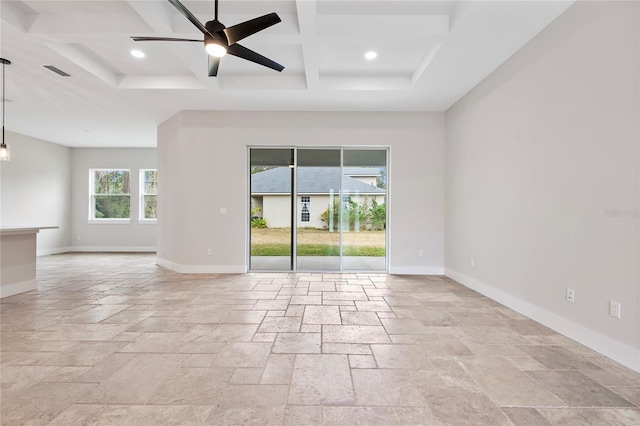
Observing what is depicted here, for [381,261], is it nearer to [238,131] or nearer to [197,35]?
[238,131]

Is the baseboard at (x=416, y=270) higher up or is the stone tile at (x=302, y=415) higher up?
the baseboard at (x=416, y=270)

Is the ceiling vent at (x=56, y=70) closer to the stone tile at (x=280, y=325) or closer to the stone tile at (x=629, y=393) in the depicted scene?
the stone tile at (x=280, y=325)

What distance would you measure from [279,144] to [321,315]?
10.6 feet

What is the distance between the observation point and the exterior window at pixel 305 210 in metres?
5.27

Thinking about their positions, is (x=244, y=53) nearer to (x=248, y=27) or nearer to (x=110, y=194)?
(x=248, y=27)

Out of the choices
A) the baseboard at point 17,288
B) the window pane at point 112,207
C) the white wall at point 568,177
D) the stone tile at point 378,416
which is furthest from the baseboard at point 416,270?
the window pane at point 112,207

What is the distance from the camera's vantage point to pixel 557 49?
264 centimetres

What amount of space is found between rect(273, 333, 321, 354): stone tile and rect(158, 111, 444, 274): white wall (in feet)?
9.16

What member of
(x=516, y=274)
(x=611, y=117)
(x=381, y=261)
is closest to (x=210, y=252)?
(x=381, y=261)

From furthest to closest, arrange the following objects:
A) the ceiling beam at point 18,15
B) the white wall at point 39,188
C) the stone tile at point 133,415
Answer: the white wall at point 39,188, the ceiling beam at point 18,15, the stone tile at point 133,415

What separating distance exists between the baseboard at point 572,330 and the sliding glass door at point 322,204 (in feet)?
6.91

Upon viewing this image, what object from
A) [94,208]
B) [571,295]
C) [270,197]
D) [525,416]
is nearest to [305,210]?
[270,197]

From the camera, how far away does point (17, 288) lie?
3756 millimetres

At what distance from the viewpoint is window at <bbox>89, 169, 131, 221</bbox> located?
311 inches
